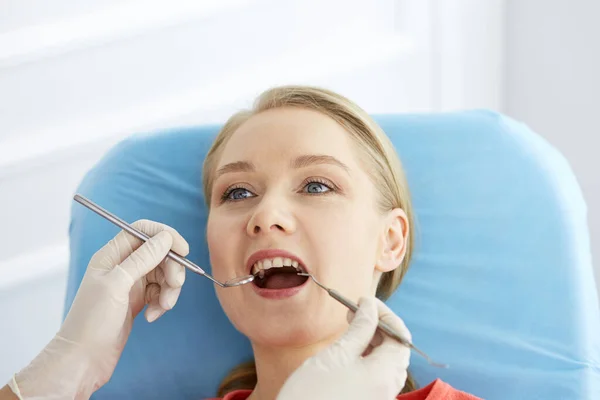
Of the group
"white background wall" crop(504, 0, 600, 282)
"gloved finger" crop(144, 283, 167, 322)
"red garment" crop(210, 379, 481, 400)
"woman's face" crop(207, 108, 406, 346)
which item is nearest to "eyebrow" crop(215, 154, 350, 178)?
"woman's face" crop(207, 108, 406, 346)

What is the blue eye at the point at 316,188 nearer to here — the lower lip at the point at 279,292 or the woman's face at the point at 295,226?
the woman's face at the point at 295,226

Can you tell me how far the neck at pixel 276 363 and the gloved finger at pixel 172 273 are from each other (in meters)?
0.19

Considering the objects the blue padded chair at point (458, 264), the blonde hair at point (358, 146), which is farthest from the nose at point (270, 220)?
the blue padded chair at point (458, 264)

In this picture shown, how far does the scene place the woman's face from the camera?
1407 mm

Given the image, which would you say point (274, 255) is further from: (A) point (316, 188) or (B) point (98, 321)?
(B) point (98, 321)

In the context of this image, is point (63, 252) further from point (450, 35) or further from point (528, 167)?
point (450, 35)

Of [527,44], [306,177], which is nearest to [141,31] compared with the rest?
[306,177]

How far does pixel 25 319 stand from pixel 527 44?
1.89 m

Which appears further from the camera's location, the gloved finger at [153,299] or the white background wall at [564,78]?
the white background wall at [564,78]

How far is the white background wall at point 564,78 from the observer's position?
267 centimetres

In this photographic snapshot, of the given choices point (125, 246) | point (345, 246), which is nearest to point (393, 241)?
point (345, 246)

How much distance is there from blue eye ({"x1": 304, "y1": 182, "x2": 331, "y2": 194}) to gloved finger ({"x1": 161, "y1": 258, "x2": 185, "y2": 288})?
272mm

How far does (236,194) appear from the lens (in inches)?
61.2

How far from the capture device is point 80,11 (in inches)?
91.3
